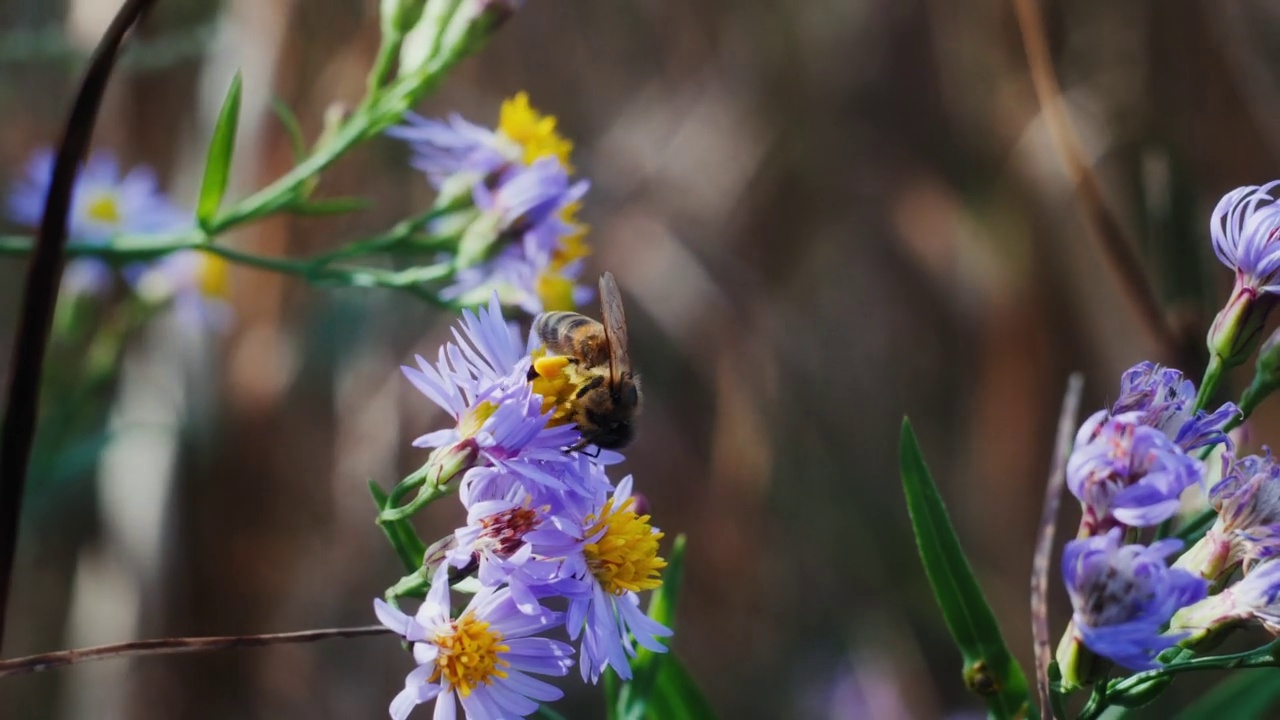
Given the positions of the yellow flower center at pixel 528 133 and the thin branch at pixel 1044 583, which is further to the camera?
the yellow flower center at pixel 528 133

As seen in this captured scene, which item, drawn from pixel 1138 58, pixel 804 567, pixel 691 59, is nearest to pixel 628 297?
pixel 691 59

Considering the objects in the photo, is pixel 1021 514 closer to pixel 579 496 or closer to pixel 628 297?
pixel 628 297

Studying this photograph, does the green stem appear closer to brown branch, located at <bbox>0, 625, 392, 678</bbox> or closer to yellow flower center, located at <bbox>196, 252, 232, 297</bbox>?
brown branch, located at <bbox>0, 625, 392, 678</bbox>

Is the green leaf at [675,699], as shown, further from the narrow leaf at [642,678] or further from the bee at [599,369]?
the bee at [599,369]

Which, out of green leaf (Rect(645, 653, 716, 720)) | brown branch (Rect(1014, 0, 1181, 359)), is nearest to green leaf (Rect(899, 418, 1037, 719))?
green leaf (Rect(645, 653, 716, 720))

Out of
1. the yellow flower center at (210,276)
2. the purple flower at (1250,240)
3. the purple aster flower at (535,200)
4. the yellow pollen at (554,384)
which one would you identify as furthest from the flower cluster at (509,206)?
the yellow flower center at (210,276)
